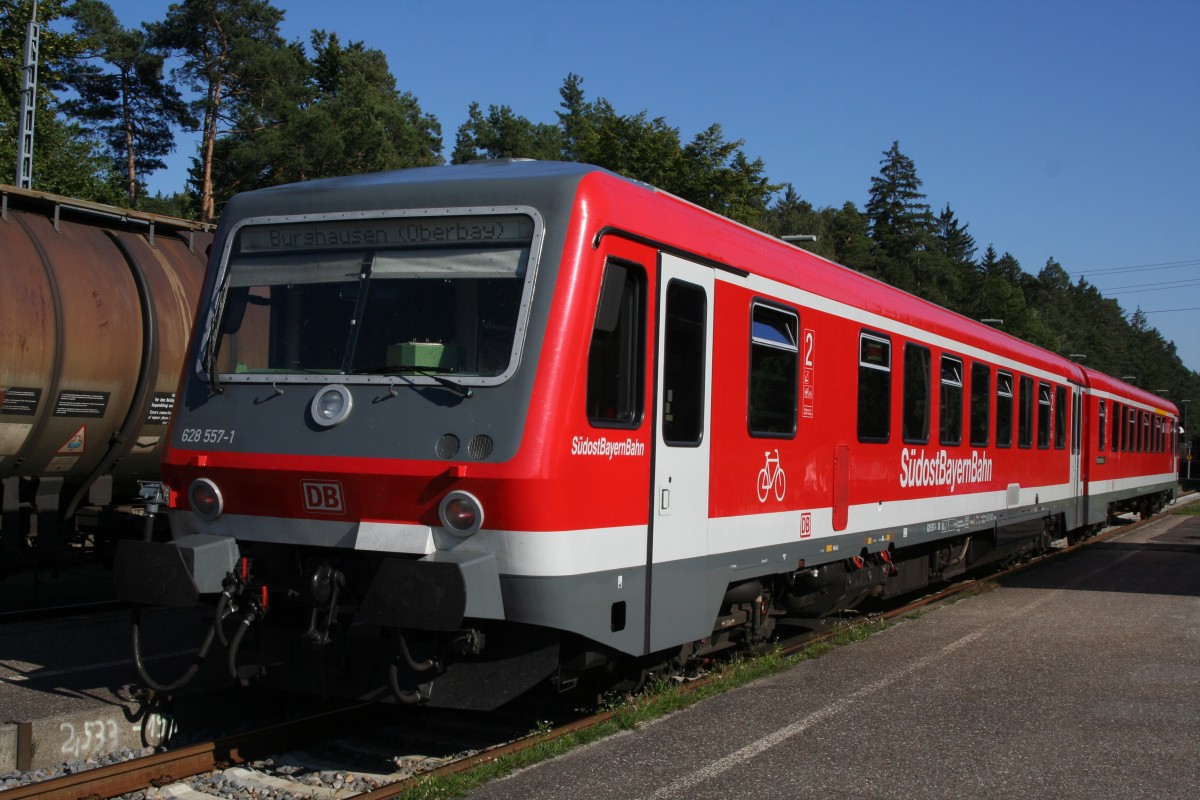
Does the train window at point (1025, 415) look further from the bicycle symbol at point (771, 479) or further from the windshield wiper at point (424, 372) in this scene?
the windshield wiper at point (424, 372)

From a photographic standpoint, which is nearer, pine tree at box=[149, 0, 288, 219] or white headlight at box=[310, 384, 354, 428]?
white headlight at box=[310, 384, 354, 428]

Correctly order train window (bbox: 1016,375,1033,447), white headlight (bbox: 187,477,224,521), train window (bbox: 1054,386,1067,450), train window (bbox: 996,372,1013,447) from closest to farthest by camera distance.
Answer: white headlight (bbox: 187,477,224,521) → train window (bbox: 996,372,1013,447) → train window (bbox: 1016,375,1033,447) → train window (bbox: 1054,386,1067,450)

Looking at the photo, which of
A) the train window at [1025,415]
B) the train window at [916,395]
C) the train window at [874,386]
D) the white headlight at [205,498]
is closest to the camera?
the white headlight at [205,498]

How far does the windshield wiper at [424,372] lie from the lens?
5.89m

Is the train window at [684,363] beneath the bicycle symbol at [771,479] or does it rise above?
above

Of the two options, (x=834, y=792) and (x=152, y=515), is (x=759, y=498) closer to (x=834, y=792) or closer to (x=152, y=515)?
(x=834, y=792)

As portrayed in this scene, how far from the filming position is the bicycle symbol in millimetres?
7863

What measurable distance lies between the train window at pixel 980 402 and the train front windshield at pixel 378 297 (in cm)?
803

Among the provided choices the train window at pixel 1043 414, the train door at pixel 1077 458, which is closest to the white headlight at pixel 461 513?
the train window at pixel 1043 414

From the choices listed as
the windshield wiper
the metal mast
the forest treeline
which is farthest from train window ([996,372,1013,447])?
the forest treeline

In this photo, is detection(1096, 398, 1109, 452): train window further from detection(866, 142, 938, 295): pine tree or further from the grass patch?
detection(866, 142, 938, 295): pine tree

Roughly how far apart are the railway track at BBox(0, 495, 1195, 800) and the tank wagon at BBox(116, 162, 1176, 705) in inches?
18.5

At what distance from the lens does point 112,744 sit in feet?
21.9

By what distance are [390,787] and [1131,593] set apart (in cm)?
1106
